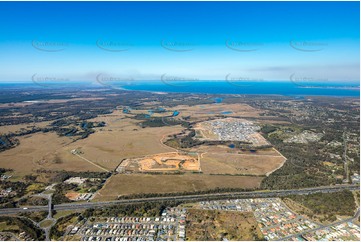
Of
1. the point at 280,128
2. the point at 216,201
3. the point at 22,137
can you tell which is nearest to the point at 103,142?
the point at 22,137

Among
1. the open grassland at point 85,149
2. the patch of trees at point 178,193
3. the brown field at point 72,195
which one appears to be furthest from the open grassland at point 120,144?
the patch of trees at point 178,193

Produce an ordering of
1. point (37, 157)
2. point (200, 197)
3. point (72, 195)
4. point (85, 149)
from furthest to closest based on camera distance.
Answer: point (85, 149)
point (37, 157)
point (72, 195)
point (200, 197)

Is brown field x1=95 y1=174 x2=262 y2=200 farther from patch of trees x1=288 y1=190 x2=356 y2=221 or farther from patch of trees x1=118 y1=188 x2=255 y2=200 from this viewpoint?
patch of trees x1=288 y1=190 x2=356 y2=221

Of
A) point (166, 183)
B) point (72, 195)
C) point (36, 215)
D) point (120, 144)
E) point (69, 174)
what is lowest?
point (36, 215)

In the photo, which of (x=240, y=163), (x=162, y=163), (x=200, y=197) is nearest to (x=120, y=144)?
(x=162, y=163)

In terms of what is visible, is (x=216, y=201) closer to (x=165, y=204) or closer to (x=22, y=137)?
(x=165, y=204)

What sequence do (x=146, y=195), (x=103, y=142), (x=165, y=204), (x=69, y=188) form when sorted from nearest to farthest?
(x=165, y=204), (x=146, y=195), (x=69, y=188), (x=103, y=142)

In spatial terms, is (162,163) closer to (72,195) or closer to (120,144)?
(72,195)
